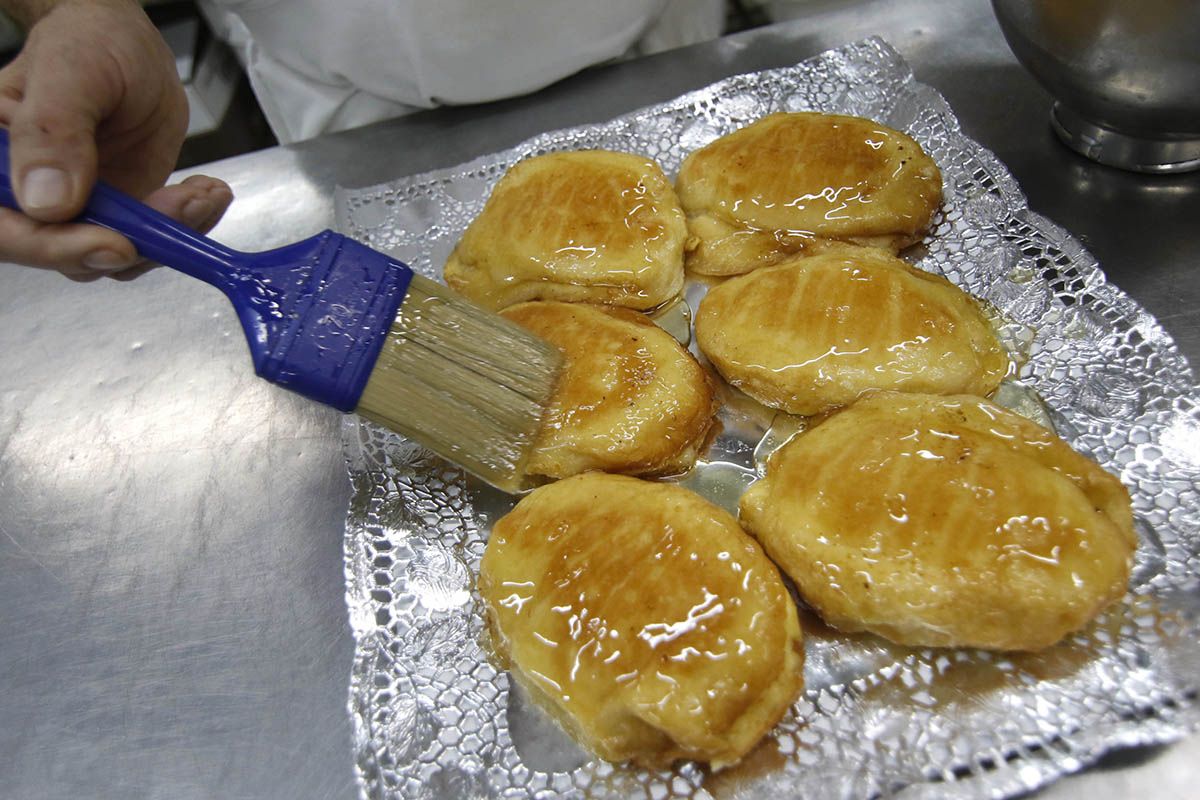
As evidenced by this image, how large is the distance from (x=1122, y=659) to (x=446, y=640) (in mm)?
1173

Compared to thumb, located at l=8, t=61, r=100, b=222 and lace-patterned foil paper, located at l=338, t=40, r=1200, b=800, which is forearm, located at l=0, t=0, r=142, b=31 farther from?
lace-patterned foil paper, located at l=338, t=40, r=1200, b=800

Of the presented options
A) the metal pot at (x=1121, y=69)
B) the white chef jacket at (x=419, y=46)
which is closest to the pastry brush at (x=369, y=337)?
the white chef jacket at (x=419, y=46)

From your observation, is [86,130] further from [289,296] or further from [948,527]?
[948,527]

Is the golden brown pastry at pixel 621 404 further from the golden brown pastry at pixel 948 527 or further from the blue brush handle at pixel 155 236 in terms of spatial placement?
the blue brush handle at pixel 155 236

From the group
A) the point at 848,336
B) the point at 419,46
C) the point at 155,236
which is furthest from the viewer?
the point at 419,46

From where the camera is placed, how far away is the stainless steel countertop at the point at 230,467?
5.02 feet

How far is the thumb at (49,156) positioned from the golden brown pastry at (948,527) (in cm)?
135

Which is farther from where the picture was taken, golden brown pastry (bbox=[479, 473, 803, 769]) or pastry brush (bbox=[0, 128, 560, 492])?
pastry brush (bbox=[0, 128, 560, 492])

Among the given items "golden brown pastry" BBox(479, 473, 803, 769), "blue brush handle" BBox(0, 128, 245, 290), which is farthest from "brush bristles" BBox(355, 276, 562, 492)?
"blue brush handle" BBox(0, 128, 245, 290)

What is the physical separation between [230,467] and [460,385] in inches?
29.2

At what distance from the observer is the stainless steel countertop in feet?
5.02

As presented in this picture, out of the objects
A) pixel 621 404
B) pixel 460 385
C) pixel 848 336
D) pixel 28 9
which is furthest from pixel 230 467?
pixel 848 336

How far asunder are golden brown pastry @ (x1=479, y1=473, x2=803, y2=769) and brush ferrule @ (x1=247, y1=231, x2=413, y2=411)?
42cm

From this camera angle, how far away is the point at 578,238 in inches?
77.4
